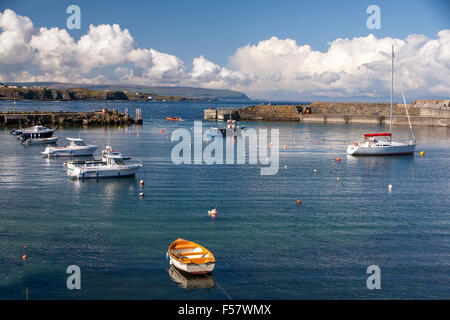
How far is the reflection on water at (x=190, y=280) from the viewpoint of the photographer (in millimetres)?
21120

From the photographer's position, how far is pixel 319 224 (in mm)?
29922

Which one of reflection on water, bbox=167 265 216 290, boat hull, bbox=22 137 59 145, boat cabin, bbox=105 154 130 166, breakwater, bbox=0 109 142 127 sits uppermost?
breakwater, bbox=0 109 142 127

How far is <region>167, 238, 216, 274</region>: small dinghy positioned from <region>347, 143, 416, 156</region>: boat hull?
138 ft

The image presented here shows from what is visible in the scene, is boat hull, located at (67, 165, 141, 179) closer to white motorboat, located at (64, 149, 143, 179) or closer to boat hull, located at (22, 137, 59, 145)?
white motorboat, located at (64, 149, 143, 179)

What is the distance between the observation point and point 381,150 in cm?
6178

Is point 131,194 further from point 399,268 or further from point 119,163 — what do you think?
point 399,268

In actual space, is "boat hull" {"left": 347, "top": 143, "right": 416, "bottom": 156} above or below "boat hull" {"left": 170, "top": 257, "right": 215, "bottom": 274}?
above

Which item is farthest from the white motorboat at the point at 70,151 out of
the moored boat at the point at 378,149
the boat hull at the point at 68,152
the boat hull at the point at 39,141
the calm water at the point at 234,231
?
the moored boat at the point at 378,149

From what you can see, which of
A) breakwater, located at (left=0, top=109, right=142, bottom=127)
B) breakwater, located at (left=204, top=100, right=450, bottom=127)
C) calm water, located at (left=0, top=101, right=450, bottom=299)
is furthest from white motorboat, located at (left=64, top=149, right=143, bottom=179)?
breakwater, located at (left=204, top=100, right=450, bottom=127)

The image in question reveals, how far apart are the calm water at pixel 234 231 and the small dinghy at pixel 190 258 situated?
0.63m

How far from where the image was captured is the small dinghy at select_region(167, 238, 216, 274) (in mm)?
21828

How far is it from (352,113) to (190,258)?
117 metres

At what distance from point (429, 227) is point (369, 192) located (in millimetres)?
10245

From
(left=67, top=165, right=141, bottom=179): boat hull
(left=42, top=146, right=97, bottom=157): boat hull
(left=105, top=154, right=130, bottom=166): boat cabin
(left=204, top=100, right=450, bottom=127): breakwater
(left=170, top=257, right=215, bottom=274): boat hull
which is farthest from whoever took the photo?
(left=204, top=100, right=450, bottom=127): breakwater
